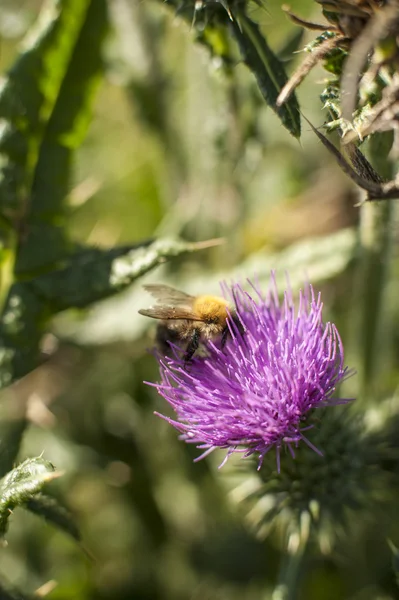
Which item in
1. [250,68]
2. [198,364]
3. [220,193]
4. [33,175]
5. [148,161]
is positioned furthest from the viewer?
[148,161]

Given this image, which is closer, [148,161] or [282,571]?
[282,571]

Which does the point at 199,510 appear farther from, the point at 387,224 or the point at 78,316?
the point at 387,224

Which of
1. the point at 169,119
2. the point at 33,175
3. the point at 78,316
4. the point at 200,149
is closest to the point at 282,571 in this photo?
the point at 78,316

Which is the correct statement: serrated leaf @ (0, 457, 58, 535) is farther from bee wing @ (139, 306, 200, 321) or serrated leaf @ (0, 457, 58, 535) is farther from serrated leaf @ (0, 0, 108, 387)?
serrated leaf @ (0, 0, 108, 387)

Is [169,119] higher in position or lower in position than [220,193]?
higher

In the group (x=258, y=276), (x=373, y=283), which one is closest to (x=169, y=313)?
(x=258, y=276)

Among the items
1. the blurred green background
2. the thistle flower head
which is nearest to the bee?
the thistle flower head
